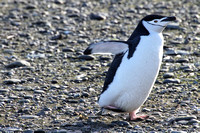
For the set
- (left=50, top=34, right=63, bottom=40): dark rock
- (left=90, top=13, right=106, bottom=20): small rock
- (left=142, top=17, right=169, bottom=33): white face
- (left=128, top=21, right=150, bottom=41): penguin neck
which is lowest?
(left=50, top=34, right=63, bottom=40): dark rock

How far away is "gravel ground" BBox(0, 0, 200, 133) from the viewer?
4.90 meters

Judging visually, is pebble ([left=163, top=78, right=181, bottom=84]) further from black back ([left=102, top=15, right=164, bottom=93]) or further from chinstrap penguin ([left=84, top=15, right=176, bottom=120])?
black back ([left=102, top=15, right=164, bottom=93])

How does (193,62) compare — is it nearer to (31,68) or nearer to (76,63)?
(76,63)

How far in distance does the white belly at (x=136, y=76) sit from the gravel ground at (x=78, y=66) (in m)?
0.24

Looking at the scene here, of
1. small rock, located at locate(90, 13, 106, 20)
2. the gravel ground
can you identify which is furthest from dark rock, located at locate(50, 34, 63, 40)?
small rock, located at locate(90, 13, 106, 20)

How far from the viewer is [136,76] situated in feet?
15.4

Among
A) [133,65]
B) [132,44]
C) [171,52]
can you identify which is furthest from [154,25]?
[171,52]

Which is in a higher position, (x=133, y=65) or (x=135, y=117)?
(x=133, y=65)

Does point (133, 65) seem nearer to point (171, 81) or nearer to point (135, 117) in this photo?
point (135, 117)

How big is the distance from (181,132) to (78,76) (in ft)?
7.96

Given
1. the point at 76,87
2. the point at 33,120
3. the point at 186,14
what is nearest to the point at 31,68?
the point at 76,87

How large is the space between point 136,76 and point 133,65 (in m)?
0.13

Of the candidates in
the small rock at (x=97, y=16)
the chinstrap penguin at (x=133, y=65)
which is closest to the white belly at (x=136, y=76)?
the chinstrap penguin at (x=133, y=65)

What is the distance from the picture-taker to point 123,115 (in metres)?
5.23
